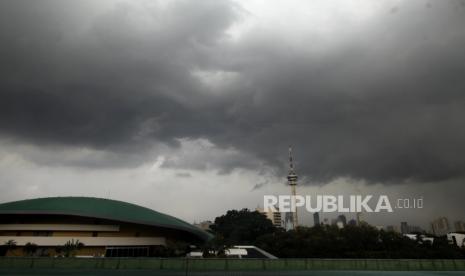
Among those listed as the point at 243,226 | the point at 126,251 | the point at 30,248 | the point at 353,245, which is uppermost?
the point at 30,248

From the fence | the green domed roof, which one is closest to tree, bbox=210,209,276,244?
the green domed roof

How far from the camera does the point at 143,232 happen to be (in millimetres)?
55969

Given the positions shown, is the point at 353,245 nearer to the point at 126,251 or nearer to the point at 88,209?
the point at 126,251

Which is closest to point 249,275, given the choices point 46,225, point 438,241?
point 46,225

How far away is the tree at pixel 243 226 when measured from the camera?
121 meters

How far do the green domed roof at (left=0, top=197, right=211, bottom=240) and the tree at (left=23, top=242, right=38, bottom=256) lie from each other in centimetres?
476

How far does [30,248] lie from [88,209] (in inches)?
371

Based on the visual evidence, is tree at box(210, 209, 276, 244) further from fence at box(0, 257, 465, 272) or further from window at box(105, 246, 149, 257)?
fence at box(0, 257, 465, 272)

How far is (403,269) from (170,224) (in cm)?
3307

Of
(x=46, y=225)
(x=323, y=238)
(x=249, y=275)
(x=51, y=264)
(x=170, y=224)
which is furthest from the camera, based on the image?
(x=323, y=238)

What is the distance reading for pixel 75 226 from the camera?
166 ft

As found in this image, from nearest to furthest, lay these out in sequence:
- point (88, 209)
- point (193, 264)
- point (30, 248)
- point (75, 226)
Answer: point (193, 264)
point (30, 248)
point (88, 209)
point (75, 226)

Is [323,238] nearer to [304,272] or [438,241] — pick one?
[438,241]

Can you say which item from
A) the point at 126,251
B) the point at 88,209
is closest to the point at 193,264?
the point at 126,251
